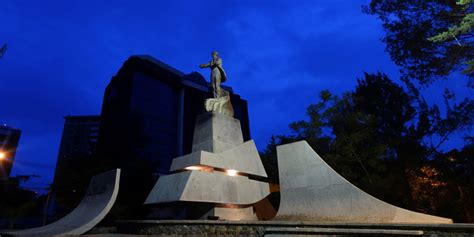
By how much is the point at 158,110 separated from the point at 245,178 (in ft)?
92.2

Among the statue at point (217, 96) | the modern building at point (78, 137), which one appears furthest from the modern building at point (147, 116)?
the statue at point (217, 96)

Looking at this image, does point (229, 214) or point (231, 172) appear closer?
point (229, 214)

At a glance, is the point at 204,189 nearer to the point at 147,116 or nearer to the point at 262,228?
the point at 262,228

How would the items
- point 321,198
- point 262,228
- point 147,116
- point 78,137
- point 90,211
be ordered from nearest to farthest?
point 262,228 < point 321,198 < point 90,211 < point 147,116 < point 78,137

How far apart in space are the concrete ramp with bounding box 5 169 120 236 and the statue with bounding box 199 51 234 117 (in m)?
4.16

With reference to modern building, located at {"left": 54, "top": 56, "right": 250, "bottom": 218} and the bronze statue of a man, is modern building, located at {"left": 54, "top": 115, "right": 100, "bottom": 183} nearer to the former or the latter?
modern building, located at {"left": 54, "top": 56, "right": 250, "bottom": 218}

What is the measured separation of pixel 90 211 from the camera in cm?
973

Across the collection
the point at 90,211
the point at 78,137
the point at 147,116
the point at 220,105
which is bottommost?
the point at 90,211

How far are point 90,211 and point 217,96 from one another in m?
6.12

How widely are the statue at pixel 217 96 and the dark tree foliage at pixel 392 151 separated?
815cm

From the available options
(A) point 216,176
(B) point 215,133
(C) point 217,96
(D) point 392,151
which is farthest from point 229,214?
(D) point 392,151

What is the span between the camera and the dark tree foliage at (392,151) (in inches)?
602

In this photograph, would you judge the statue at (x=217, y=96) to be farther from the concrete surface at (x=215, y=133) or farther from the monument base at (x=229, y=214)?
the monument base at (x=229, y=214)

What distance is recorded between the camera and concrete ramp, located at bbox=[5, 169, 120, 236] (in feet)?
26.7
